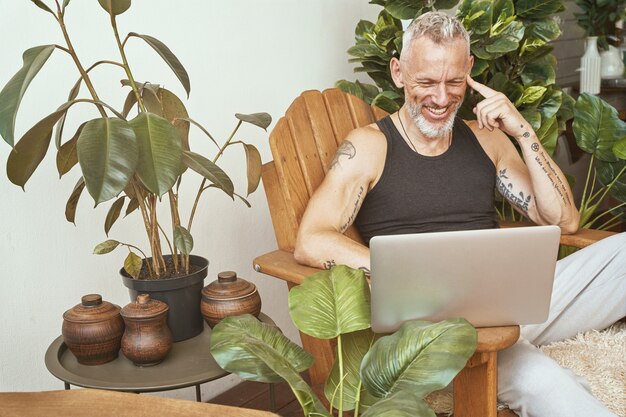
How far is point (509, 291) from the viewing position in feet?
4.88

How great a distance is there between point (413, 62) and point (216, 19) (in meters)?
0.63

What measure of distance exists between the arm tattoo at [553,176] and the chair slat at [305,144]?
0.60 metres

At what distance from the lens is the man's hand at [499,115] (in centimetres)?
204

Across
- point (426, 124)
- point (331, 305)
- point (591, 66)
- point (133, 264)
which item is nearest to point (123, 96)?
point (133, 264)

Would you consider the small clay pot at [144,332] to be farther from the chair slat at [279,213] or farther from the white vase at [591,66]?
the white vase at [591,66]

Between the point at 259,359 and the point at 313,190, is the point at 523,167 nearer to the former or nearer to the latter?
the point at 313,190

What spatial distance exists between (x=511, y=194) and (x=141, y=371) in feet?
3.93

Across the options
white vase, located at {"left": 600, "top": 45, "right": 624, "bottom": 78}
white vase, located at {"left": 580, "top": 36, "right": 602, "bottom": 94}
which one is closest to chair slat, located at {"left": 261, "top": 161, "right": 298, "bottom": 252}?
white vase, located at {"left": 580, "top": 36, "right": 602, "bottom": 94}

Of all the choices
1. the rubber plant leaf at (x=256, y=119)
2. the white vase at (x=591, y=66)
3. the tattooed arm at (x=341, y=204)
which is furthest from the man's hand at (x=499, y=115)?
the white vase at (x=591, y=66)

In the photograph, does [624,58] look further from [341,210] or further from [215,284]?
[215,284]

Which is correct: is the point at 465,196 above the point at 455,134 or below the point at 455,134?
below

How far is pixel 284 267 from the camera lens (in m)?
1.84

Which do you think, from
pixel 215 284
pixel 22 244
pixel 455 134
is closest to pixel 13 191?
pixel 22 244

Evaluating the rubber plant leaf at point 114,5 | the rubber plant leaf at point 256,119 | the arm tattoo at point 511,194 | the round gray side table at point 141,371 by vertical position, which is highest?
the rubber plant leaf at point 114,5
